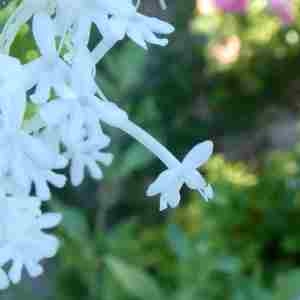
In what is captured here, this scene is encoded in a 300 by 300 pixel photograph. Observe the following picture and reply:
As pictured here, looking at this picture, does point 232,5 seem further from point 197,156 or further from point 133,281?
point 197,156

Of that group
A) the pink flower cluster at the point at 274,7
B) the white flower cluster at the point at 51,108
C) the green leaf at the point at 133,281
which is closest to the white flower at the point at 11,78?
the white flower cluster at the point at 51,108

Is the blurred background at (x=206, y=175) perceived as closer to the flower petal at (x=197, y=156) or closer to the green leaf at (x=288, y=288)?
the green leaf at (x=288, y=288)

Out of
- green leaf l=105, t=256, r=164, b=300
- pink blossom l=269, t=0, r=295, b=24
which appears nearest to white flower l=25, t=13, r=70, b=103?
green leaf l=105, t=256, r=164, b=300

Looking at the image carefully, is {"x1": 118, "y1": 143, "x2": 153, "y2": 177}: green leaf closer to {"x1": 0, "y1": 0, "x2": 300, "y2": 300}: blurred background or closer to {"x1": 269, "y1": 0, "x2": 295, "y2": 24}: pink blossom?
{"x1": 0, "y1": 0, "x2": 300, "y2": 300}: blurred background

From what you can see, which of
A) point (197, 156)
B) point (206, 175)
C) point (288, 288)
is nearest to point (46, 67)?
point (197, 156)

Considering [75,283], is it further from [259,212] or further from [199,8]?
[199,8]
